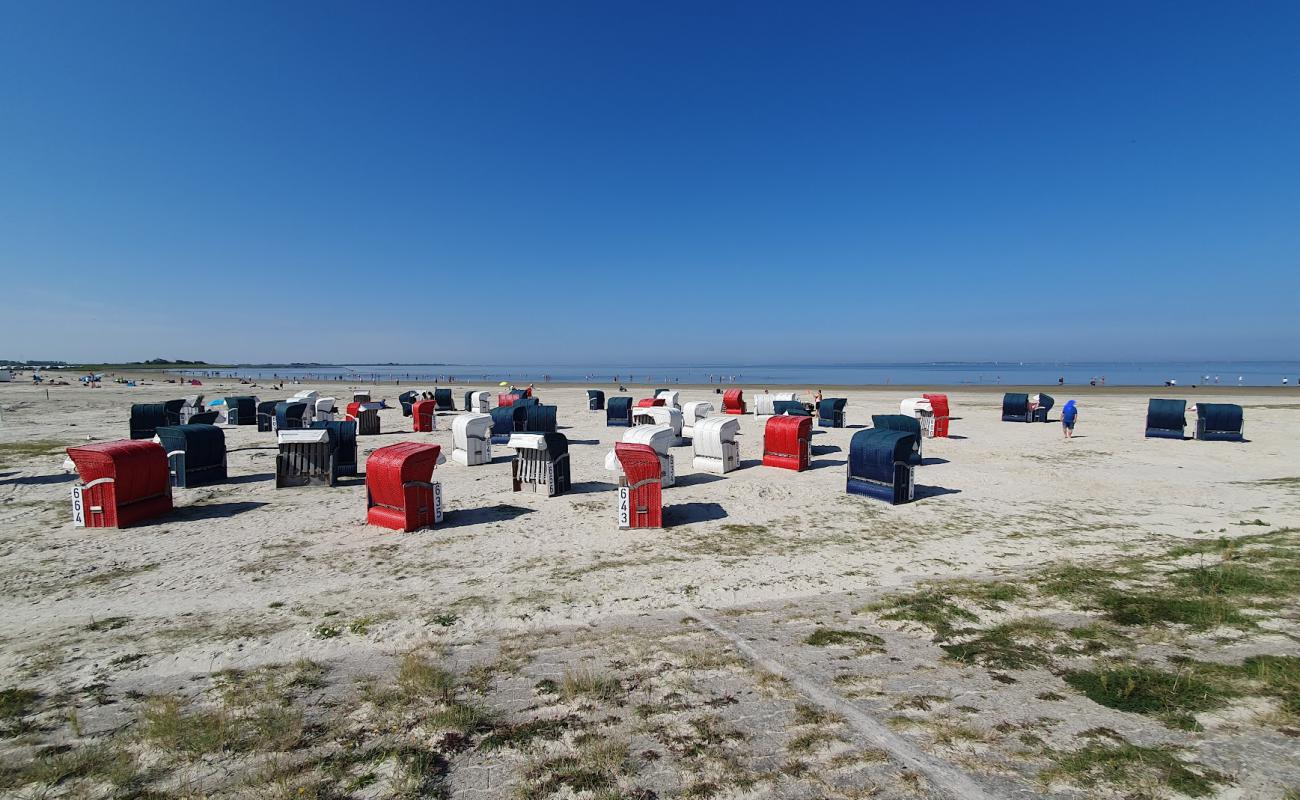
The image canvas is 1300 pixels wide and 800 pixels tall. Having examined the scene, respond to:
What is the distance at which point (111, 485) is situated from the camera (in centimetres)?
1258

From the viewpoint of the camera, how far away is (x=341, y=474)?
694 inches

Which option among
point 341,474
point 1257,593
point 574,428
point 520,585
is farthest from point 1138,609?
point 574,428

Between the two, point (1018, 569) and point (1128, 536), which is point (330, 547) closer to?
point (1018, 569)

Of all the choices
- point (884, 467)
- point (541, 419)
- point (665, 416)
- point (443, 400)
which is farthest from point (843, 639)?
point (443, 400)

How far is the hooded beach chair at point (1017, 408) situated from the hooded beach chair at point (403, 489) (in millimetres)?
32297

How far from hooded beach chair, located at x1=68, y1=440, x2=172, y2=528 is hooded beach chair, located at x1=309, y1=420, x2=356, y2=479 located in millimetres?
4487

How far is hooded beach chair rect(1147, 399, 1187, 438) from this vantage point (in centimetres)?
2539

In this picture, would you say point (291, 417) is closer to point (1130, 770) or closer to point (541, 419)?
point (541, 419)

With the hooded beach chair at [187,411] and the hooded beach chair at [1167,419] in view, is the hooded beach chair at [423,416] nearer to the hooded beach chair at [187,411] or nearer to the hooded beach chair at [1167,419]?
the hooded beach chair at [187,411]

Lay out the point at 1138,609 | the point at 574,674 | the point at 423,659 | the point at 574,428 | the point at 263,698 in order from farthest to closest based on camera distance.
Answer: the point at 574,428, the point at 1138,609, the point at 423,659, the point at 574,674, the point at 263,698

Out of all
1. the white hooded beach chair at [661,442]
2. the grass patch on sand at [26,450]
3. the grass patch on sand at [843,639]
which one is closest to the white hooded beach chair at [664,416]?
the white hooded beach chair at [661,442]

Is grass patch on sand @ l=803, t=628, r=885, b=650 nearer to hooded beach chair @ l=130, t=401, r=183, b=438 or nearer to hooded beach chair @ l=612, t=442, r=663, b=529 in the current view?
hooded beach chair @ l=612, t=442, r=663, b=529

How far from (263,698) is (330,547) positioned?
6027mm

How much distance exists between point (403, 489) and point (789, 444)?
12050 mm
